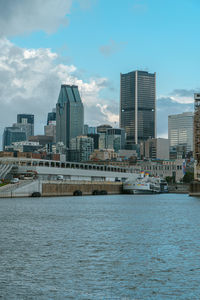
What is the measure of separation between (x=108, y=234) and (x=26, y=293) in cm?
2505

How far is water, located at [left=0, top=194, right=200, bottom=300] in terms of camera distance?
2783 cm

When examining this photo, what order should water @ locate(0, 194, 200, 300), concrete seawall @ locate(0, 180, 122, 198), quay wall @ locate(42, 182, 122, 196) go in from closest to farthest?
water @ locate(0, 194, 200, 300)
concrete seawall @ locate(0, 180, 122, 198)
quay wall @ locate(42, 182, 122, 196)

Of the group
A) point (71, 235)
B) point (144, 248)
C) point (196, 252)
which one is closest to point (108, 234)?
point (71, 235)

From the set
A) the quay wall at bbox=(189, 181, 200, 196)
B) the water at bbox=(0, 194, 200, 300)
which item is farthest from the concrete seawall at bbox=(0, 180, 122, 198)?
the water at bbox=(0, 194, 200, 300)

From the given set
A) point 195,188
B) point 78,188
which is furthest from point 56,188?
point 195,188

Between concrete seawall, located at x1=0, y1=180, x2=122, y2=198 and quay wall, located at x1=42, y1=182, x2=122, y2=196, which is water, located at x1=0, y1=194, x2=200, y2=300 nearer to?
concrete seawall, located at x1=0, y1=180, x2=122, y2=198

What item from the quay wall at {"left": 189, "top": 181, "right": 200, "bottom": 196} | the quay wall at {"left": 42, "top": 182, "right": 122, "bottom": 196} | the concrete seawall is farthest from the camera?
the quay wall at {"left": 189, "top": 181, "right": 200, "bottom": 196}

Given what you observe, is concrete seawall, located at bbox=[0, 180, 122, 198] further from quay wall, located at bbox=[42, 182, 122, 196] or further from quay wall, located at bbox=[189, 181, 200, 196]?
quay wall, located at bbox=[189, 181, 200, 196]

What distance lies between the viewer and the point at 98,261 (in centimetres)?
3628

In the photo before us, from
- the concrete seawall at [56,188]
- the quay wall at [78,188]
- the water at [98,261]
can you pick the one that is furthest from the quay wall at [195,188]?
the water at [98,261]

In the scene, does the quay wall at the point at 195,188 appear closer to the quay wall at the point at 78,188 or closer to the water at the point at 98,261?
the quay wall at the point at 78,188

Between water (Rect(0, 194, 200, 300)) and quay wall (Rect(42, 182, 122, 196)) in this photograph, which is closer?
water (Rect(0, 194, 200, 300))

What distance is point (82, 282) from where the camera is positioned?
29.8 metres

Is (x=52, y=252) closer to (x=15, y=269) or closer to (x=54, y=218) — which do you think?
(x=15, y=269)
